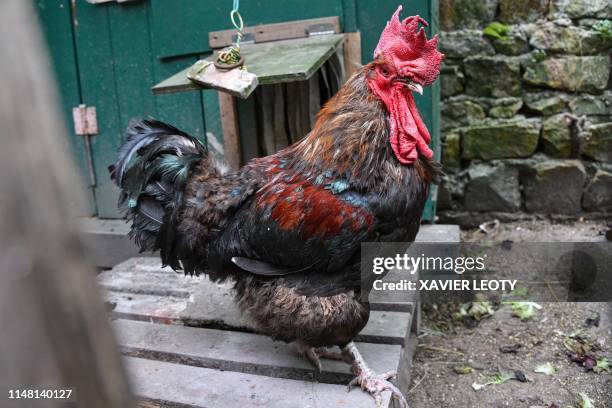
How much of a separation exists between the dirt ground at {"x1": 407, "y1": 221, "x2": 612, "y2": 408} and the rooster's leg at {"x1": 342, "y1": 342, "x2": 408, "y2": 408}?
1.83 ft

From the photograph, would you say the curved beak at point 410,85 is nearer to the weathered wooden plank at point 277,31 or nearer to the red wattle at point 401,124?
the red wattle at point 401,124

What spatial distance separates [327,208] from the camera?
2359 millimetres

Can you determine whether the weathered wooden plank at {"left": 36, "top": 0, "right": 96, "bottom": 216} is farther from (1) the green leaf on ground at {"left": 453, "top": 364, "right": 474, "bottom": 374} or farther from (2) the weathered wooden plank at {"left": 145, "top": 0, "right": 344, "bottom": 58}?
(1) the green leaf on ground at {"left": 453, "top": 364, "right": 474, "bottom": 374}

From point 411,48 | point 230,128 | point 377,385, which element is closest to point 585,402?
point 377,385

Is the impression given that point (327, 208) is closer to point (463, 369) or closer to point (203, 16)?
point (463, 369)

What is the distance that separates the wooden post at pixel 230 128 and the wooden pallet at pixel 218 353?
1.00m

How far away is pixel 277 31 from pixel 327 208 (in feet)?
6.43

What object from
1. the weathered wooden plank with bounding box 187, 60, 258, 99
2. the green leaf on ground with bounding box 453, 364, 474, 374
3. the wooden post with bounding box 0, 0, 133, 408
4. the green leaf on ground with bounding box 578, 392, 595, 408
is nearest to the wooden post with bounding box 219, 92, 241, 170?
the weathered wooden plank with bounding box 187, 60, 258, 99

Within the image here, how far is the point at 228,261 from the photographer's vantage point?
2602mm

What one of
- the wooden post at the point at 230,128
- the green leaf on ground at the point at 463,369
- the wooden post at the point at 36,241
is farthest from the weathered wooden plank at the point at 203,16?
the wooden post at the point at 36,241

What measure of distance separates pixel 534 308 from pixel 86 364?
3687mm

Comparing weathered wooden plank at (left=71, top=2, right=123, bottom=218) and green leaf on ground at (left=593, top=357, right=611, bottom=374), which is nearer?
green leaf on ground at (left=593, top=357, right=611, bottom=374)

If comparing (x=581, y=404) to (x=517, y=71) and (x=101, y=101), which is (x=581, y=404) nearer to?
(x=517, y=71)

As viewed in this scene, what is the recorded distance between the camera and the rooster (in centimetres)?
238
